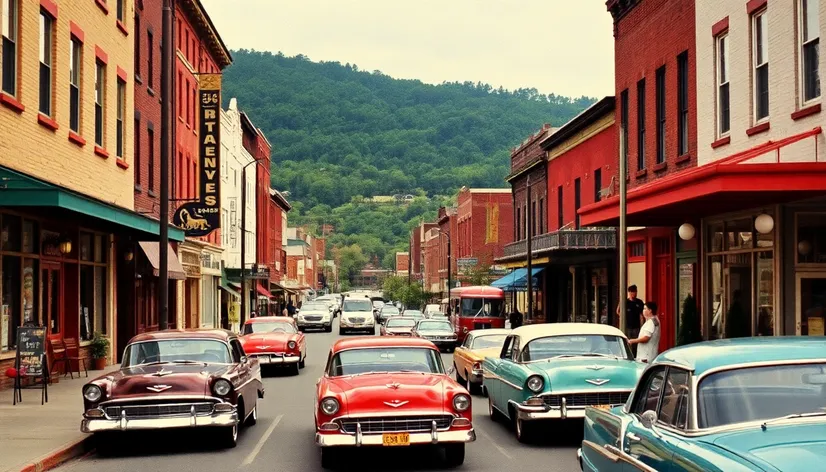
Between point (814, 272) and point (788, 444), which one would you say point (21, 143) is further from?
point (788, 444)

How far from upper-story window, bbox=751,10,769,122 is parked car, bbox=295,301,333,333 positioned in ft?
136

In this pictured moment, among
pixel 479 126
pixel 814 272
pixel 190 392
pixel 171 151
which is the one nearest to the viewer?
pixel 190 392

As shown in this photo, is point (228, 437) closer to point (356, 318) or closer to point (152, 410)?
point (152, 410)

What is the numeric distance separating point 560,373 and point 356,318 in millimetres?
40978

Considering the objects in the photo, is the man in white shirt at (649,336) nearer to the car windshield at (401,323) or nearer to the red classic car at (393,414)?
the red classic car at (393,414)

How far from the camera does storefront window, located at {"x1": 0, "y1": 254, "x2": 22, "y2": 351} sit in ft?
68.7

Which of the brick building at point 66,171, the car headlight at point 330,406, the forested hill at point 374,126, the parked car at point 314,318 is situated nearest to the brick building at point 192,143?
the parked car at point 314,318

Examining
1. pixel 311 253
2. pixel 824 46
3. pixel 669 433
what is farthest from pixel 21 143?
pixel 311 253

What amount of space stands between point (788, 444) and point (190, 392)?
9050 mm

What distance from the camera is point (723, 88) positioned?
23.9m

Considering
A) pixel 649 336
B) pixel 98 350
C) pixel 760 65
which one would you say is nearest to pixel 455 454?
pixel 649 336

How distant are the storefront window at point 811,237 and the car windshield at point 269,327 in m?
14.2

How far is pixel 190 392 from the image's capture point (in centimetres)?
1333

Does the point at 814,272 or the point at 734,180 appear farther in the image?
the point at 814,272
